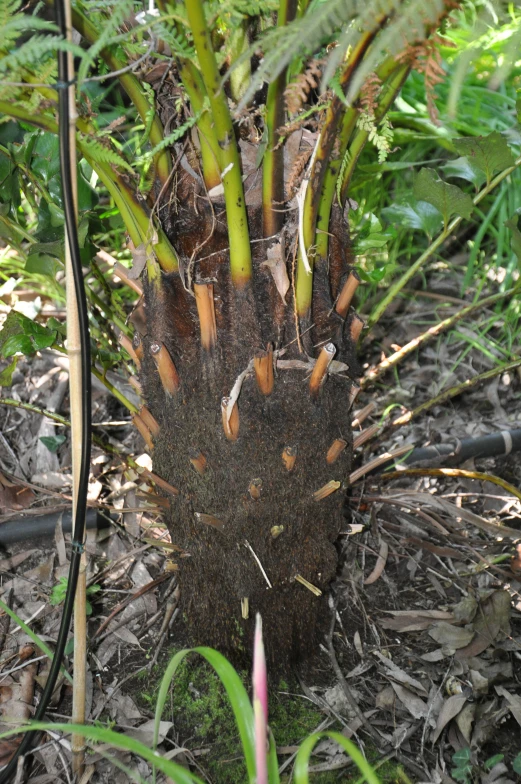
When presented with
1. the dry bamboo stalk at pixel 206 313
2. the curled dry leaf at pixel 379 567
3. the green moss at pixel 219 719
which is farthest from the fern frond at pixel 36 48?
the curled dry leaf at pixel 379 567

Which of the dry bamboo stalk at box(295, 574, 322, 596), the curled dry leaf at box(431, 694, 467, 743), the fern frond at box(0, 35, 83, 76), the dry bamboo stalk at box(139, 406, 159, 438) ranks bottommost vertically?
the curled dry leaf at box(431, 694, 467, 743)

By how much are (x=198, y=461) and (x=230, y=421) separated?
77mm

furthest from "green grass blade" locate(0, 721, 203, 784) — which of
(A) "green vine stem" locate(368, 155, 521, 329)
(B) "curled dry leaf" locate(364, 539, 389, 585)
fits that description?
(A) "green vine stem" locate(368, 155, 521, 329)

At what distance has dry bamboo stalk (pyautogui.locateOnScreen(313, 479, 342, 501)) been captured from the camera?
950mm

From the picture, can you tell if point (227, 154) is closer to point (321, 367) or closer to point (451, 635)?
point (321, 367)

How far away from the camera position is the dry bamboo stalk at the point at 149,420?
96 cm

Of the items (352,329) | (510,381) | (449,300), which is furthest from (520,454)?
(352,329)

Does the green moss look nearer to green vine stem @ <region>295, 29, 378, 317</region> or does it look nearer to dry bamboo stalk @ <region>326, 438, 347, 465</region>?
dry bamboo stalk @ <region>326, 438, 347, 465</region>

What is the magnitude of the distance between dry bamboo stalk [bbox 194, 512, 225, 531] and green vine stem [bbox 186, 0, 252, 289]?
321mm

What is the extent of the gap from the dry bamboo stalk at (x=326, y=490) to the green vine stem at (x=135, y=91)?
465 mm

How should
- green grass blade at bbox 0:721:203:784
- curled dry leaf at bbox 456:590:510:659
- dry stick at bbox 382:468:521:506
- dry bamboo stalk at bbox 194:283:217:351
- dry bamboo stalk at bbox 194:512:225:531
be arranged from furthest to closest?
1. dry stick at bbox 382:468:521:506
2. curled dry leaf at bbox 456:590:510:659
3. dry bamboo stalk at bbox 194:512:225:531
4. dry bamboo stalk at bbox 194:283:217:351
5. green grass blade at bbox 0:721:203:784

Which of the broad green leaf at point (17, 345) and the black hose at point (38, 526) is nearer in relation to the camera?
the broad green leaf at point (17, 345)

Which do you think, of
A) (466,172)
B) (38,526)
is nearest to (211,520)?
(38,526)

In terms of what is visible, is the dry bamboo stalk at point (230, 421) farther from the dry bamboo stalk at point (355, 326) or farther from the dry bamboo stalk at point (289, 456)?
the dry bamboo stalk at point (355, 326)
